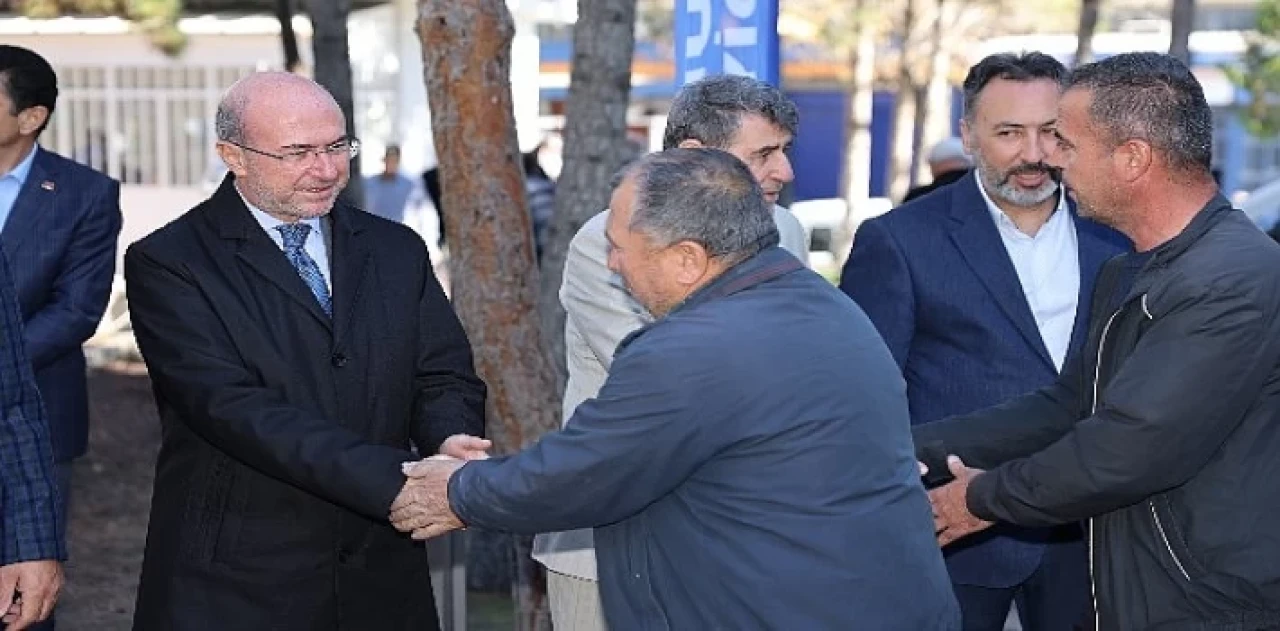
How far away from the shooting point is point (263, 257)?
4.68 meters

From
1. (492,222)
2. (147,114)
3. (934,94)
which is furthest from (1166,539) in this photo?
(934,94)

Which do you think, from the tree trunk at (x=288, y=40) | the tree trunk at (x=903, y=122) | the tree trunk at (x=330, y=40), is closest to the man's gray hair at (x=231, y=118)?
the tree trunk at (x=330, y=40)

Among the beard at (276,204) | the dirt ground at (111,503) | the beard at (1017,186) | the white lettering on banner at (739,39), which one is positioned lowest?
the dirt ground at (111,503)

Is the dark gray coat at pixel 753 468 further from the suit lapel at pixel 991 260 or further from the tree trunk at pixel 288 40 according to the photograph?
the tree trunk at pixel 288 40

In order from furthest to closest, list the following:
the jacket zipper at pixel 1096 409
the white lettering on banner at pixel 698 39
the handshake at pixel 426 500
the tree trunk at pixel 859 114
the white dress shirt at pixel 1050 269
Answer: the tree trunk at pixel 859 114 < the white lettering on banner at pixel 698 39 < the white dress shirt at pixel 1050 269 < the handshake at pixel 426 500 < the jacket zipper at pixel 1096 409

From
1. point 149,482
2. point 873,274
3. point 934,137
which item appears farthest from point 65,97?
point 873,274

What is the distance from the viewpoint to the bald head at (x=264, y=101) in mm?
4719

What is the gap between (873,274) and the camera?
18.4ft

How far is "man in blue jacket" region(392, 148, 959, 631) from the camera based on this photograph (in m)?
3.67

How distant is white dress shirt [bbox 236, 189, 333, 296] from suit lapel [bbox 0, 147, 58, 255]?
1.98 m

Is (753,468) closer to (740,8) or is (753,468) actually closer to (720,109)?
(720,109)

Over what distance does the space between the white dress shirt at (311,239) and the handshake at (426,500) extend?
525 millimetres

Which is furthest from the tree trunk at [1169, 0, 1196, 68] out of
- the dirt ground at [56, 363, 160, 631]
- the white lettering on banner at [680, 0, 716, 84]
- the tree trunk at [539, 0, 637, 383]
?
the white lettering on banner at [680, 0, 716, 84]

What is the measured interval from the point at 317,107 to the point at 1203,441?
2.18 metres
